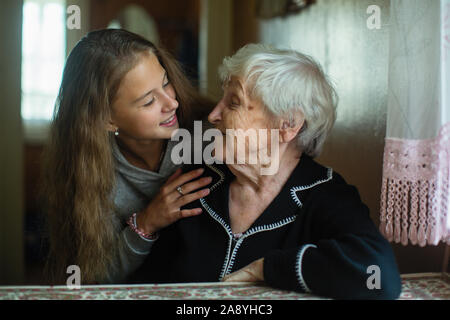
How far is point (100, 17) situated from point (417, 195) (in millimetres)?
4898

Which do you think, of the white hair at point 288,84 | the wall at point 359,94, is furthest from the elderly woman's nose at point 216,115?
the wall at point 359,94

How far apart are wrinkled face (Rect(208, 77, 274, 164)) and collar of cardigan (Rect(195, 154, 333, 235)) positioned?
0.45 feet

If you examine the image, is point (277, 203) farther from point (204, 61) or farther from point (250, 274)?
point (204, 61)

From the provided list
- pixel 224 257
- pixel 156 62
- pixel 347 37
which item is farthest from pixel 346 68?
pixel 224 257

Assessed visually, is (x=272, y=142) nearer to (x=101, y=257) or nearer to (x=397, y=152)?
(x=397, y=152)

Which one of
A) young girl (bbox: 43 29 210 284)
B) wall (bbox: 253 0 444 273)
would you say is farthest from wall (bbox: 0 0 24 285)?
wall (bbox: 253 0 444 273)

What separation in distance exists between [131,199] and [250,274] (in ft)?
2.22

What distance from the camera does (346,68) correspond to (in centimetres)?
186

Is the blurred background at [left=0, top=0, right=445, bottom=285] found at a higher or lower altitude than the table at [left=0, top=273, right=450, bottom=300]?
higher

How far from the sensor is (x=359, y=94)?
5.82 feet

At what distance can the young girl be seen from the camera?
1.62m

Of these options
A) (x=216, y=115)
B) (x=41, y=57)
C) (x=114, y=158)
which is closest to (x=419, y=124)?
(x=216, y=115)

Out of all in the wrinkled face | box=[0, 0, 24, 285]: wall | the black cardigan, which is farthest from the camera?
box=[0, 0, 24, 285]: wall

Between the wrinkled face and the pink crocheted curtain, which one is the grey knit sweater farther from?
the pink crocheted curtain
